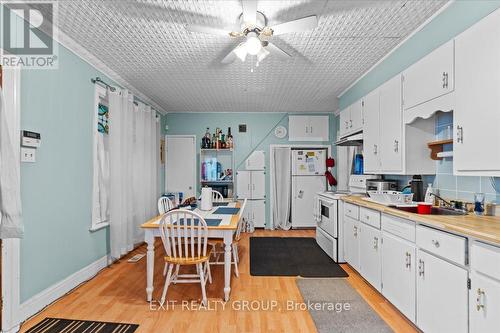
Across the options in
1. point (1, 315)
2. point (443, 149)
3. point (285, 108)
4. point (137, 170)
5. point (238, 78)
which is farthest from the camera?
point (285, 108)

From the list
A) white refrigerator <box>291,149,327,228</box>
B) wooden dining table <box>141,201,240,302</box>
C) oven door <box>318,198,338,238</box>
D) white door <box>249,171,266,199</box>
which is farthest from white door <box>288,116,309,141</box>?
wooden dining table <box>141,201,240,302</box>

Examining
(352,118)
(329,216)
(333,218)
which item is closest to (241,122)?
(352,118)

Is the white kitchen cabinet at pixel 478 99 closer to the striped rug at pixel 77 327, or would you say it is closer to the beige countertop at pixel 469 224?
the beige countertop at pixel 469 224

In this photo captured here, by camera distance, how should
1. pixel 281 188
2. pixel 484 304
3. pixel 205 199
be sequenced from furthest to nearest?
1. pixel 281 188
2. pixel 205 199
3. pixel 484 304

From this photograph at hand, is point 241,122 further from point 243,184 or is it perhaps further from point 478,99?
point 478,99

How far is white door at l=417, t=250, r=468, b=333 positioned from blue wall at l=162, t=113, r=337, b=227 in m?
4.07

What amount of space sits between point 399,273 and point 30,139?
10.9 feet

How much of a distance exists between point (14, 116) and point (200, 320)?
7.31 feet

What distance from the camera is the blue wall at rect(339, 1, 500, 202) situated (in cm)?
204

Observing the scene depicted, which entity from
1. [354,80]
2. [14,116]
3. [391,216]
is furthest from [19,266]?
[354,80]

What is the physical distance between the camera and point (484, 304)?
4.88ft

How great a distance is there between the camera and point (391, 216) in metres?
2.44

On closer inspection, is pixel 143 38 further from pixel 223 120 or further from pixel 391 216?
pixel 223 120

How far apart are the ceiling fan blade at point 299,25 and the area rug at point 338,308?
2.43 meters
